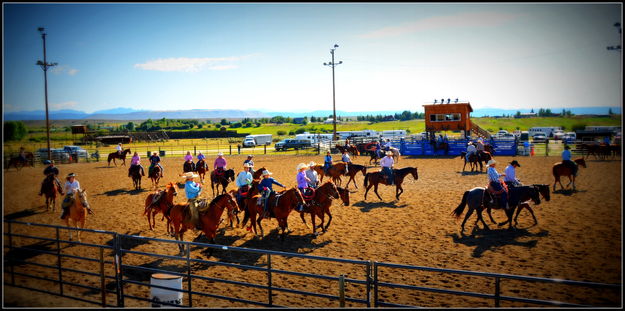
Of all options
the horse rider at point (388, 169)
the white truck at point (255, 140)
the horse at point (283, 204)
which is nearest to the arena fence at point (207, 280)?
the horse at point (283, 204)

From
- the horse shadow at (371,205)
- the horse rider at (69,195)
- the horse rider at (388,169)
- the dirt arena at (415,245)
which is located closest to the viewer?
the dirt arena at (415,245)

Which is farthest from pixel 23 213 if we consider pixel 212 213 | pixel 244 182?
pixel 212 213

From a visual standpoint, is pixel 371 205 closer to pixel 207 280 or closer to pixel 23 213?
pixel 207 280

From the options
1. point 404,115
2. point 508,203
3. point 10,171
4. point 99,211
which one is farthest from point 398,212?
point 404,115

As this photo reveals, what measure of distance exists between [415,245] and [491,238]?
7.53 ft

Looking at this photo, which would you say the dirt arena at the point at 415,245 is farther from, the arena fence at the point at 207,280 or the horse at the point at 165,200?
the horse at the point at 165,200

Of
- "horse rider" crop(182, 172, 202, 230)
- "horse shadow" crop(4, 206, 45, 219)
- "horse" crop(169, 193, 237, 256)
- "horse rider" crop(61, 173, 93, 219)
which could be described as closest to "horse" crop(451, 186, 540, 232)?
"horse" crop(169, 193, 237, 256)

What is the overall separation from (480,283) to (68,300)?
7866 mm

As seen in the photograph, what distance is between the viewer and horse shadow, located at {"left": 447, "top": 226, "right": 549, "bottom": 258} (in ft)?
30.7

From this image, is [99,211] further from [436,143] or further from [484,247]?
[436,143]

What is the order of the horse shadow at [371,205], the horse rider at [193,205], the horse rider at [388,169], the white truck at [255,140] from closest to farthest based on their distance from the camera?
the horse rider at [193,205]
the horse shadow at [371,205]
the horse rider at [388,169]
the white truck at [255,140]

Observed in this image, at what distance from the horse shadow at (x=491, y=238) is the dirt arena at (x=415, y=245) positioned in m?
Answer: 0.03

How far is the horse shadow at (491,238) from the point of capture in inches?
369

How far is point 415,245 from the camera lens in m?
9.66
